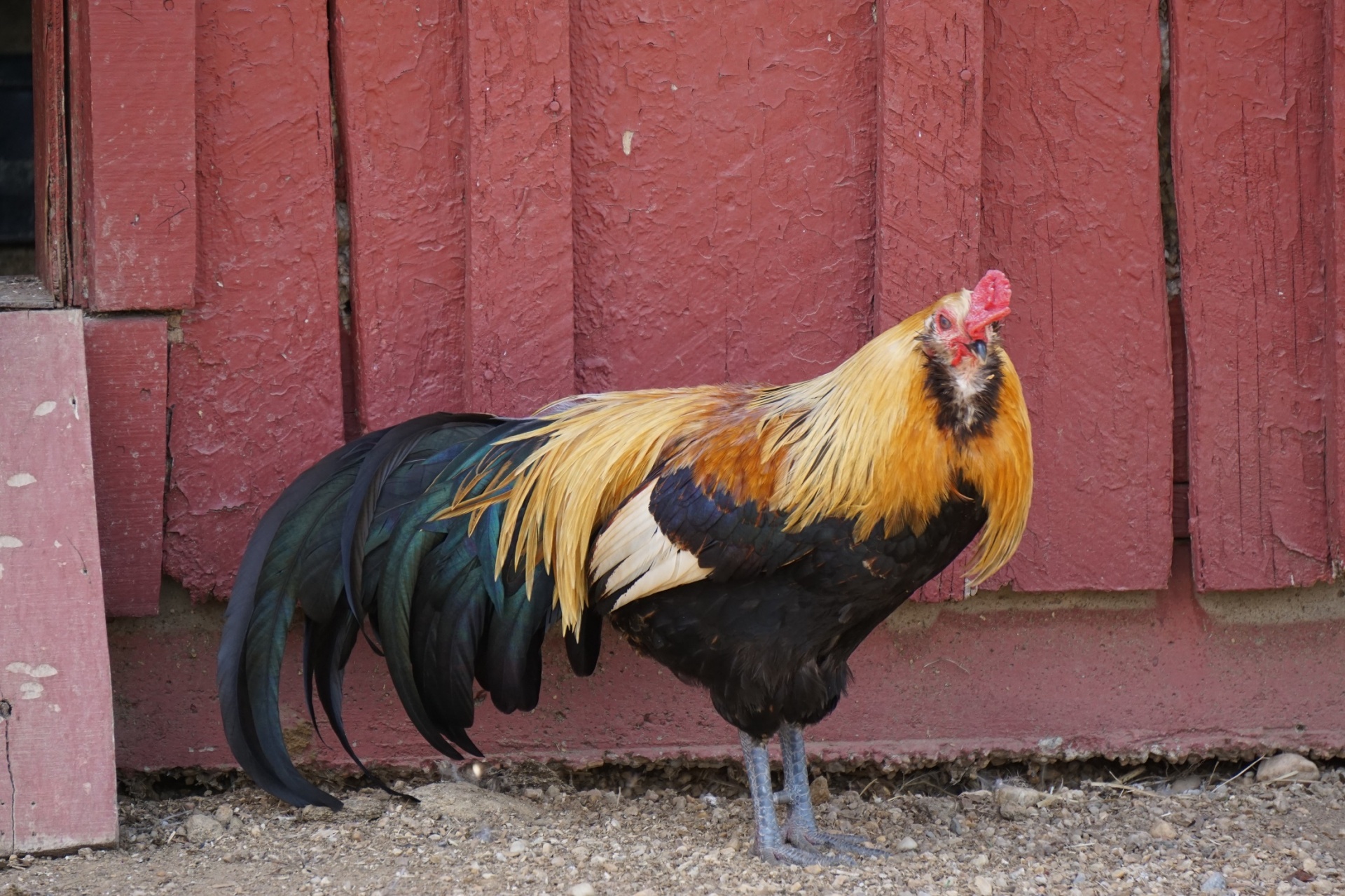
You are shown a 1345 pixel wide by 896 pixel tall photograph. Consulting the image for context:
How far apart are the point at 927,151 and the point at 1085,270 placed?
1.91 feet

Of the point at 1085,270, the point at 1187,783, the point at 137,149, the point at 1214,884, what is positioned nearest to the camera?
the point at 1214,884

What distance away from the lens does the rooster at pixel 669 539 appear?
298 cm

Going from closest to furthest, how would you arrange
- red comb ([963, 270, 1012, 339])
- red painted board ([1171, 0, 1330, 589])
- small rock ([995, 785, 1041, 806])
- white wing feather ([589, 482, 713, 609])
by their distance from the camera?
red comb ([963, 270, 1012, 339]) → white wing feather ([589, 482, 713, 609]) → red painted board ([1171, 0, 1330, 589]) → small rock ([995, 785, 1041, 806])

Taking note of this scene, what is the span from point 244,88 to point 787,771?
2296mm

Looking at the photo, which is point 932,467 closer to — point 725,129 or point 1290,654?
point 725,129

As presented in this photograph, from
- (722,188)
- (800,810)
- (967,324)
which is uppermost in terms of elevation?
(722,188)

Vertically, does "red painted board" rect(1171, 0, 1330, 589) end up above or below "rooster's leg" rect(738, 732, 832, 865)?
above

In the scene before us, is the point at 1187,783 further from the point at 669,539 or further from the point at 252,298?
the point at 252,298

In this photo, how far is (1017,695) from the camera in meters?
4.05

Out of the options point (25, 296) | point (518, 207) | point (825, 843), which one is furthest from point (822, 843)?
point (25, 296)

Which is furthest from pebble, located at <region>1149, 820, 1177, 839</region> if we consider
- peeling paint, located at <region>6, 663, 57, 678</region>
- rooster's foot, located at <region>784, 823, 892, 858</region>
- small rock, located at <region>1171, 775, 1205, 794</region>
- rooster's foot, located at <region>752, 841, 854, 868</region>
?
peeling paint, located at <region>6, 663, 57, 678</region>

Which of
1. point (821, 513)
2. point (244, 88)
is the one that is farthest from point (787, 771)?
point (244, 88)

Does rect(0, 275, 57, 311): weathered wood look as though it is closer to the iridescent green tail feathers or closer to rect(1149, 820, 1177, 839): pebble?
the iridescent green tail feathers

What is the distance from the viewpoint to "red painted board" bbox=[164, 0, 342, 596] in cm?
350
